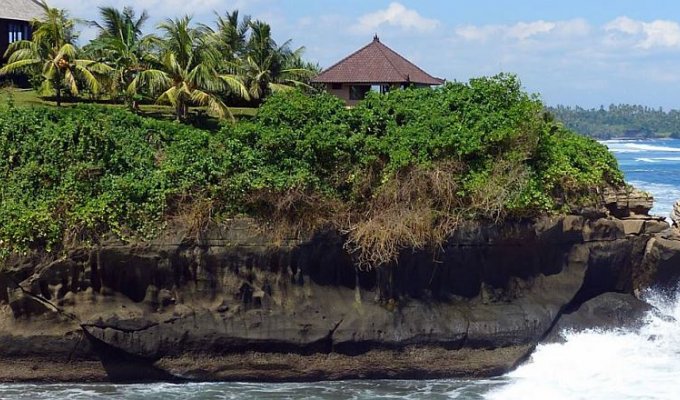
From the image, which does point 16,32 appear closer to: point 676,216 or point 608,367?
point 676,216

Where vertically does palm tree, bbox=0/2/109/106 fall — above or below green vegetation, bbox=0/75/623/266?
above

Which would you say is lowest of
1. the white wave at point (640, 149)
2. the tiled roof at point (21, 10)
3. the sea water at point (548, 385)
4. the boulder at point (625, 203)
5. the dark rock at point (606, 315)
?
the sea water at point (548, 385)

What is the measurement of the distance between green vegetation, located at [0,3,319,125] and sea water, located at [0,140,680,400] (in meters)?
9.48

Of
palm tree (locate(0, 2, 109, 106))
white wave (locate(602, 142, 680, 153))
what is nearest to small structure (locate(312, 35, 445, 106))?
palm tree (locate(0, 2, 109, 106))

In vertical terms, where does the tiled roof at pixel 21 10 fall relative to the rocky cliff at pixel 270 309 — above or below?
above

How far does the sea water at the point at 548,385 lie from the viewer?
12578 millimetres

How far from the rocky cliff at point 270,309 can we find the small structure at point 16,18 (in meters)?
15.1

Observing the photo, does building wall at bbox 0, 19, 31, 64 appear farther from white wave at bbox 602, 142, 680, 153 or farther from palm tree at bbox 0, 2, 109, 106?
white wave at bbox 602, 142, 680, 153

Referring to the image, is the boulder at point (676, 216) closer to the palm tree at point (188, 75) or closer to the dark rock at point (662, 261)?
the dark rock at point (662, 261)

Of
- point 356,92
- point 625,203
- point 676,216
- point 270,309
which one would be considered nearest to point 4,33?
point 356,92

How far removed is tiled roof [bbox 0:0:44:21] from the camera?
2619cm

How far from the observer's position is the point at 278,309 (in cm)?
1356

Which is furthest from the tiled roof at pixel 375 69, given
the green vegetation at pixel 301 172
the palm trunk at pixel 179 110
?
the green vegetation at pixel 301 172

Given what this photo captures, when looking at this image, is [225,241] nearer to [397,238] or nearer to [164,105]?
[397,238]
